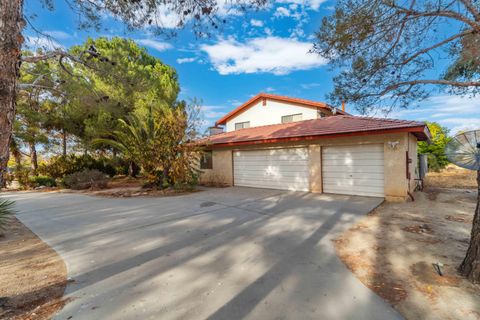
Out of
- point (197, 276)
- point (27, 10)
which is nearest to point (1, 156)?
point (197, 276)

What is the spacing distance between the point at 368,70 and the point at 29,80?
1437cm

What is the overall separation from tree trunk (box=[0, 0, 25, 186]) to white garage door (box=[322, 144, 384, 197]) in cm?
944

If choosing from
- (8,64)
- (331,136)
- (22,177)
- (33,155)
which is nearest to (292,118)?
(331,136)

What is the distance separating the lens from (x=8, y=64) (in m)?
2.34

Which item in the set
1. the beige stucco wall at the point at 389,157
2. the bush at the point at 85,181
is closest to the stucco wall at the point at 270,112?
the beige stucco wall at the point at 389,157

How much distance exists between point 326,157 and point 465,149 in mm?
4193

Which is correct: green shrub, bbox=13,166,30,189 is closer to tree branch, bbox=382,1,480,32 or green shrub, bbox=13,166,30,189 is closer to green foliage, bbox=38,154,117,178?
green foliage, bbox=38,154,117,178

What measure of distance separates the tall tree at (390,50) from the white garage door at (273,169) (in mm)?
5645

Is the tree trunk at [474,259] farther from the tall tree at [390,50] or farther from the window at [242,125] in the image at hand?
the window at [242,125]

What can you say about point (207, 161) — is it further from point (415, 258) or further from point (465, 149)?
point (415, 258)

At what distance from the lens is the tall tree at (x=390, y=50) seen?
4.06 meters

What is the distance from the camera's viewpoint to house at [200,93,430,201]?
26.0ft

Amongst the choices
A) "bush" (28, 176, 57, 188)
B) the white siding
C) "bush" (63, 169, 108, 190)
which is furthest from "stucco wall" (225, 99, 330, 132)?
"bush" (28, 176, 57, 188)

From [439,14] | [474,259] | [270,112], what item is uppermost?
[270,112]
